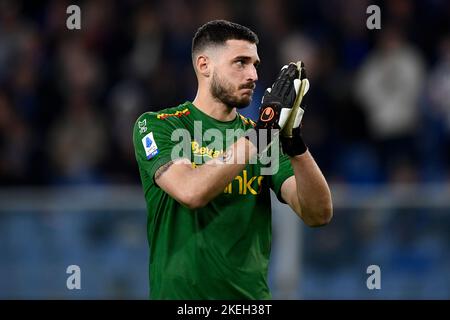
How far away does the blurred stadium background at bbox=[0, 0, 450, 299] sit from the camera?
10211mm

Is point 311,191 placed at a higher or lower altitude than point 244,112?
lower

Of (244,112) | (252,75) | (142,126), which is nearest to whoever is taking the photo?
(252,75)

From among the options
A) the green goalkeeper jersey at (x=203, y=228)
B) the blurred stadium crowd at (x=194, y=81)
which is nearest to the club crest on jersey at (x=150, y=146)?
the green goalkeeper jersey at (x=203, y=228)

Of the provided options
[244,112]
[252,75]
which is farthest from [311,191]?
[244,112]

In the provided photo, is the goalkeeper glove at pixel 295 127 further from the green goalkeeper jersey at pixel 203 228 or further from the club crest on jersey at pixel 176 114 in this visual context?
the club crest on jersey at pixel 176 114

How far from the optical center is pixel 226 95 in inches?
247

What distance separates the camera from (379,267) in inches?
397

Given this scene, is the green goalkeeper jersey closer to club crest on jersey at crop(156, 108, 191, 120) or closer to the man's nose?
club crest on jersey at crop(156, 108, 191, 120)

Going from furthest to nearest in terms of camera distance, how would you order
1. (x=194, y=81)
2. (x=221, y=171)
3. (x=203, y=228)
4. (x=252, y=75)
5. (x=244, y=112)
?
(x=194, y=81) → (x=244, y=112) → (x=252, y=75) → (x=203, y=228) → (x=221, y=171)

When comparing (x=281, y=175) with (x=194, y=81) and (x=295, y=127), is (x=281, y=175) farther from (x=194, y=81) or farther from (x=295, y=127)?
(x=194, y=81)

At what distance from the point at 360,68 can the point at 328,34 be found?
66cm

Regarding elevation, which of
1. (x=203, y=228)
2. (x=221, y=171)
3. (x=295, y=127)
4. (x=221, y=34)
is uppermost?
(x=221, y=34)

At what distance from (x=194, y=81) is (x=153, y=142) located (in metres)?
5.84
